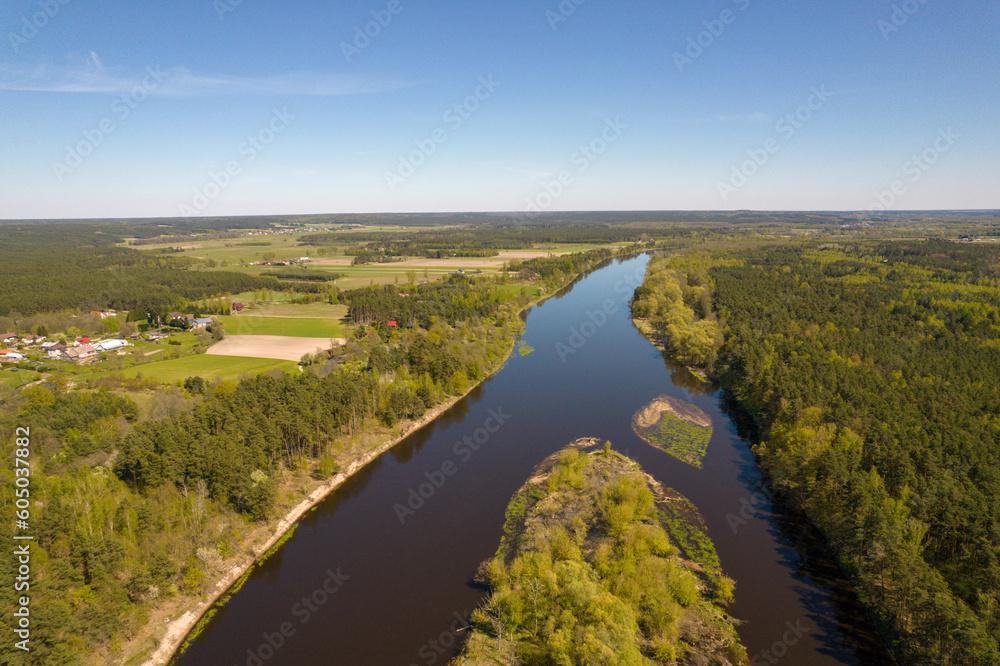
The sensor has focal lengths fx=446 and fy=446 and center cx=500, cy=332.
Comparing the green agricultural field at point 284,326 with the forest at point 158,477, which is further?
the green agricultural field at point 284,326

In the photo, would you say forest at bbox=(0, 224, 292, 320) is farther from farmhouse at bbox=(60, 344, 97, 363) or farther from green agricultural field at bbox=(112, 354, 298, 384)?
green agricultural field at bbox=(112, 354, 298, 384)

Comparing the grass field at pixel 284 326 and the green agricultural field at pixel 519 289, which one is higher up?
the green agricultural field at pixel 519 289

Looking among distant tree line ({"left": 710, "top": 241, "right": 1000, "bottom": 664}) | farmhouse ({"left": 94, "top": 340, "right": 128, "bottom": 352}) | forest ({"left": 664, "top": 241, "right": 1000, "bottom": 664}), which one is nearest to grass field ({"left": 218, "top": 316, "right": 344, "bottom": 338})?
farmhouse ({"left": 94, "top": 340, "right": 128, "bottom": 352})

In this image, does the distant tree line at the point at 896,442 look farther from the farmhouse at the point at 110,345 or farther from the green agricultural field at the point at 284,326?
the farmhouse at the point at 110,345

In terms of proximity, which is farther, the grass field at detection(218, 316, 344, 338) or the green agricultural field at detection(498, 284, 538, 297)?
the green agricultural field at detection(498, 284, 538, 297)

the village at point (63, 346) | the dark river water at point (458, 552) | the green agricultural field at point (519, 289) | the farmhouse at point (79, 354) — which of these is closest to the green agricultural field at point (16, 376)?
the village at point (63, 346)

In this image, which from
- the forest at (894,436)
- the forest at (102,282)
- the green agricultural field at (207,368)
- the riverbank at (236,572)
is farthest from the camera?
the forest at (102,282)
